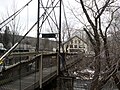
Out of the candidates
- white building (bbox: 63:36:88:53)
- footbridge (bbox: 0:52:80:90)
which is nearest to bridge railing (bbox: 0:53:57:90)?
footbridge (bbox: 0:52:80:90)

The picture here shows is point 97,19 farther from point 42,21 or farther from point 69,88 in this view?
point 69,88

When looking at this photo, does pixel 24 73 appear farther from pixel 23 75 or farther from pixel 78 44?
pixel 78 44

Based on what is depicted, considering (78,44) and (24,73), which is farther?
(78,44)

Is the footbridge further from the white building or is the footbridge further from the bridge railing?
the white building

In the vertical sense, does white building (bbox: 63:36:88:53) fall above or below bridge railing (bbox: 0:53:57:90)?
above

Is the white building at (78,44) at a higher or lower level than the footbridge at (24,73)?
higher

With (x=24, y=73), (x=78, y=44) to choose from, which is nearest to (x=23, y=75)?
(x=24, y=73)

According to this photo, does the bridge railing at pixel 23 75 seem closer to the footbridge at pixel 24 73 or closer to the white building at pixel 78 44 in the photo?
the footbridge at pixel 24 73

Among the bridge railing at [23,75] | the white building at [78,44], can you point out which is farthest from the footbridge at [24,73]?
the white building at [78,44]

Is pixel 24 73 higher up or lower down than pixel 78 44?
lower down

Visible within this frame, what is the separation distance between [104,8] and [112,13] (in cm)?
33

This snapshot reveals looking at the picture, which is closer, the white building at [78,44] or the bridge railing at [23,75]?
the bridge railing at [23,75]

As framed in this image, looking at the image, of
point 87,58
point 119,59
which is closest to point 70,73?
point 87,58

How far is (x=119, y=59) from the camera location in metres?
4.43
